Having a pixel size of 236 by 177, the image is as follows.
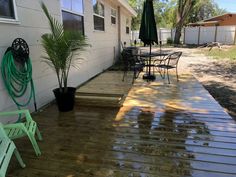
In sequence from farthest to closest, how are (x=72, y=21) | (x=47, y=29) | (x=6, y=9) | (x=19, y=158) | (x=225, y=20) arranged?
(x=225, y=20) → (x=72, y=21) → (x=47, y=29) → (x=6, y=9) → (x=19, y=158)

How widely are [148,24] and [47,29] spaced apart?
266 cm

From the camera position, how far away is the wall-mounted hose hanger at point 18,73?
9.09 feet

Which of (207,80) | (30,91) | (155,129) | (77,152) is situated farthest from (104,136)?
(207,80)

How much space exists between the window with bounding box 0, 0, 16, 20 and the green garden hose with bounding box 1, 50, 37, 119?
19.0 inches

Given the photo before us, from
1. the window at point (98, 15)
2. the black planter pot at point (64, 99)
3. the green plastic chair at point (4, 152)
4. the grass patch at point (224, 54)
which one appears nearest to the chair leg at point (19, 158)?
the green plastic chair at point (4, 152)

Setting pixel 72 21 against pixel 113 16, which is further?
pixel 113 16

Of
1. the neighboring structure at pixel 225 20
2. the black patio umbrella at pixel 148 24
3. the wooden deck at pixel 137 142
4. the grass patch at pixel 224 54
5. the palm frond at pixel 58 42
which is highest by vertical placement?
the neighboring structure at pixel 225 20

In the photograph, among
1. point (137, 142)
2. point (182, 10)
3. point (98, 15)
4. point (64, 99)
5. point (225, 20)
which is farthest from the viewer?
point (225, 20)

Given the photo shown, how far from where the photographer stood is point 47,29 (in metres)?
3.75

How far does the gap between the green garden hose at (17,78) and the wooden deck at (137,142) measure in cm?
42

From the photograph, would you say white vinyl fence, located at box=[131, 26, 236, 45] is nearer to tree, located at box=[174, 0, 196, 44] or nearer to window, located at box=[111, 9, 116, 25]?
tree, located at box=[174, 0, 196, 44]

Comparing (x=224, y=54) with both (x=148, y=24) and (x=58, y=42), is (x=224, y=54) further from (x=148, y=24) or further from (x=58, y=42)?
(x=58, y=42)

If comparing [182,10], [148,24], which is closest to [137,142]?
[148,24]

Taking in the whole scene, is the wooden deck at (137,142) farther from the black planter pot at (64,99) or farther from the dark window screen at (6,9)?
the dark window screen at (6,9)
